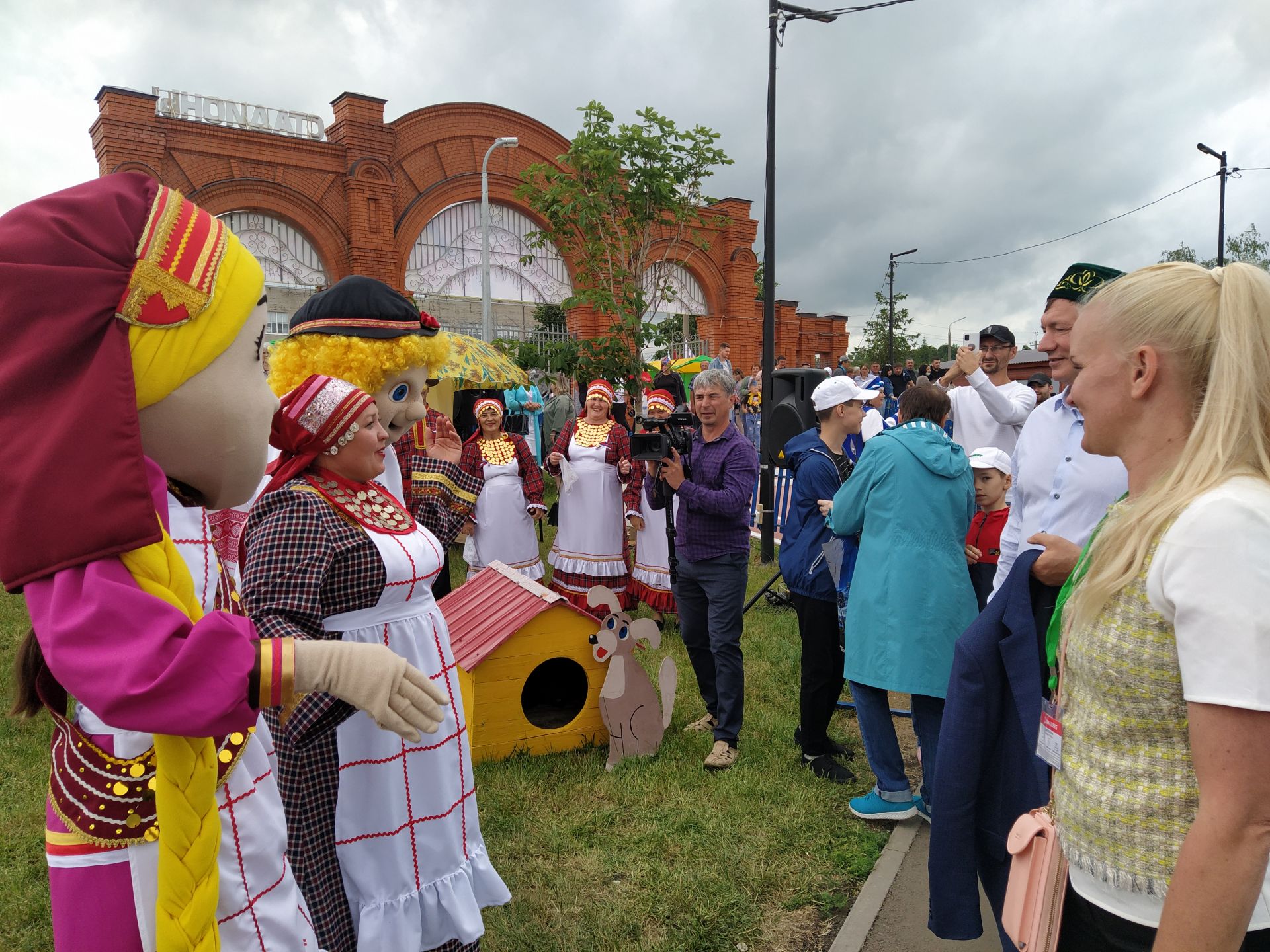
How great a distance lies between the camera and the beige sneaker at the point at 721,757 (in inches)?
176

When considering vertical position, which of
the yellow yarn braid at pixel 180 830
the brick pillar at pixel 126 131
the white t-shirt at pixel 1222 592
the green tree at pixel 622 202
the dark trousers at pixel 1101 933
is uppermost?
the brick pillar at pixel 126 131

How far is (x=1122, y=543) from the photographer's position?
4.46 feet

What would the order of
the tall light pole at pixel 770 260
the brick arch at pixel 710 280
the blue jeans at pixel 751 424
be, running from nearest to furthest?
1. the tall light pole at pixel 770 260
2. the blue jeans at pixel 751 424
3. the brick arch at pixel 710 280

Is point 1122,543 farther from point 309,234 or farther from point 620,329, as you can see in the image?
point 309,234

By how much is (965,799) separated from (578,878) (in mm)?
1965

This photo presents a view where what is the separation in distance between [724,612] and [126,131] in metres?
19.3

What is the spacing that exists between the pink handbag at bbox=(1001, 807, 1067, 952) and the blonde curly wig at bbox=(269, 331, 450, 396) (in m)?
2.36

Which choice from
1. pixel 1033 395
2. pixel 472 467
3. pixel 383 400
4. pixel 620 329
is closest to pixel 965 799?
pixel 383 400

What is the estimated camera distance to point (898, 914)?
322cm

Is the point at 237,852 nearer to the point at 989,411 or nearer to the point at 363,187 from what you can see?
the point at 989,411

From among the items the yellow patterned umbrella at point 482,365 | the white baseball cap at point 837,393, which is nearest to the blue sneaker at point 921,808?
the white baseball cap at point 837,393

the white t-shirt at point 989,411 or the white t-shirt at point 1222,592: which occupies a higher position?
the white t-shirt at point 989,411

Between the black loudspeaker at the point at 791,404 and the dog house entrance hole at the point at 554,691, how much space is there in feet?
7.88

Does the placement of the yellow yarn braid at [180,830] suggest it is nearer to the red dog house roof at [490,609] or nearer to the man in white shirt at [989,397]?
the red dog house roof at [490,609]
